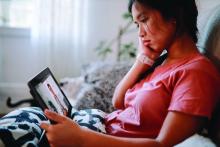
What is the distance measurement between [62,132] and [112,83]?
1.00 meters

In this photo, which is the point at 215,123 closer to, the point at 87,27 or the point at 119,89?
the point at 119,89

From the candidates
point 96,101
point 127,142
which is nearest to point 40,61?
point 96,101

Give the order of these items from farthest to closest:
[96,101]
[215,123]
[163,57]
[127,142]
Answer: [96,101], [163,57], [215,123], [127,142]

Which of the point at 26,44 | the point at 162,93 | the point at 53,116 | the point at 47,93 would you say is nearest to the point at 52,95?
the point at 47,93

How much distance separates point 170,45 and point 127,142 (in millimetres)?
370

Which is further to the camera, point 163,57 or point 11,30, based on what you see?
point 11,30

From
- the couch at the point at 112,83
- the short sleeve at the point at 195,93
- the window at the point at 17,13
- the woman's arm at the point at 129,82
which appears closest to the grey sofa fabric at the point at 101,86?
the couch at the point at 112,83

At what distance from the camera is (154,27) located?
1016mm

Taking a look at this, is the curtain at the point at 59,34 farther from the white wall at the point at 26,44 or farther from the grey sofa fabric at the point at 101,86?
the grey sofa fabric at the point at 101,86

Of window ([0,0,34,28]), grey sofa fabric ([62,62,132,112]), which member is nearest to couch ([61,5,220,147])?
grey sofa fabric ([62,62,132,112])

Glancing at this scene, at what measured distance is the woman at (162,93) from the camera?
838mm

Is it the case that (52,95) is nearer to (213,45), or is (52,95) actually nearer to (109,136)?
(109,136)

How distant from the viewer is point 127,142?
2.78 feet

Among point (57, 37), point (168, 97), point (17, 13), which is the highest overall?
point (168, 97)
